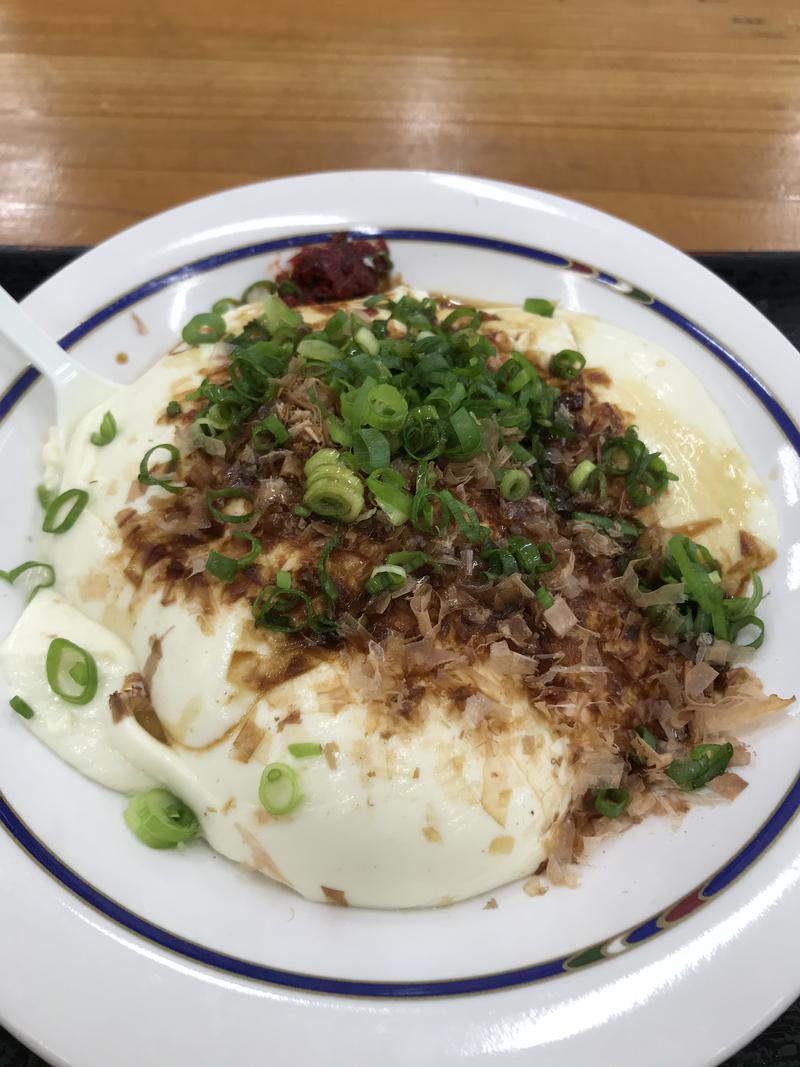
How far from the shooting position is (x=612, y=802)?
175 cm

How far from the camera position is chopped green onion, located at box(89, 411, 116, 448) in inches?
83.0

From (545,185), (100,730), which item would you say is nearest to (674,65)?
(545,185)

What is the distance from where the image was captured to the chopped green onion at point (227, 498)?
1.82 meters

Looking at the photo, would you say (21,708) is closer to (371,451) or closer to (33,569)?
(33,569)

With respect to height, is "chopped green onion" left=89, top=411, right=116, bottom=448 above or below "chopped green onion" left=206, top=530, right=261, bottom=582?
above

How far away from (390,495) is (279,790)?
725 millimetres

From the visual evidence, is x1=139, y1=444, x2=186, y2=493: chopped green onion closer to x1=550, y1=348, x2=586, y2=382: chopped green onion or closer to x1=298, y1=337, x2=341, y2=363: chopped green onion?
x1=298, y1=337, x2=341, y2=363: chopped green onion

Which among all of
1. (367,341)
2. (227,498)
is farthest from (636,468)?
(227,498)

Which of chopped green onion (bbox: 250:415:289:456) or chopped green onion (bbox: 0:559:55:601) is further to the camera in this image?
chopped green onion (bbox: 0:559:55:601)

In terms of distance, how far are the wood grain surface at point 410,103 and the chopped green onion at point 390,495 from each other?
218cm

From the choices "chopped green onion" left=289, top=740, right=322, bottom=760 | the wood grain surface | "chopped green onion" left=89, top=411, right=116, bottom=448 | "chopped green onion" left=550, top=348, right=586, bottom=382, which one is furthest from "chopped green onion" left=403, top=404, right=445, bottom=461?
the wood grain surface

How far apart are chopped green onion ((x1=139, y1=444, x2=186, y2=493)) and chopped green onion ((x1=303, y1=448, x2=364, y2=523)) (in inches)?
14.9

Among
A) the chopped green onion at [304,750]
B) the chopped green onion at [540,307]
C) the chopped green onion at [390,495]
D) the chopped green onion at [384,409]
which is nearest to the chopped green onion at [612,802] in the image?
the chopped green onion at [304,750]

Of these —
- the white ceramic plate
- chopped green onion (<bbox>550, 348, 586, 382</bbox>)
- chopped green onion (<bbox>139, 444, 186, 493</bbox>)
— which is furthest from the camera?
chopped green onion (<bbox>550, 348, 586, 382</bbox>)
